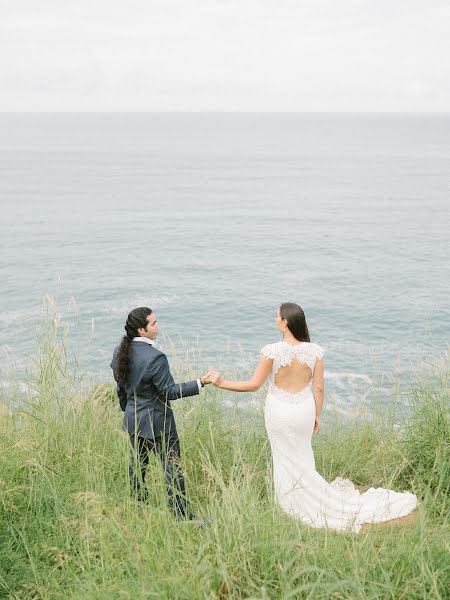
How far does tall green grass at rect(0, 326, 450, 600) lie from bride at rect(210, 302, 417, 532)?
300mm

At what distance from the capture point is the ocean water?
110 feet

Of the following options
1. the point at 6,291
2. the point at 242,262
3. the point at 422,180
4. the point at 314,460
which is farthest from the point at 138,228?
the point at 314,460

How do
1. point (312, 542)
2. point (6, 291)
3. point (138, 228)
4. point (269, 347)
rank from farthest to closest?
point (138, 228), point (6, 291), point (269, 347), point (312, 542)

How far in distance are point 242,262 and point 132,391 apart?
4586 centimetres

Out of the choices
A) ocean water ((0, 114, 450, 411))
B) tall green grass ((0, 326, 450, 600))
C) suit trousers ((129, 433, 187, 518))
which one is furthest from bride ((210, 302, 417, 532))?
ocean water ((0, 114, 450, 411))

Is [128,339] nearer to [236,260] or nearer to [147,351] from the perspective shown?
[147,351]

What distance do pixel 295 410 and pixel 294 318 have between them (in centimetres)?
97

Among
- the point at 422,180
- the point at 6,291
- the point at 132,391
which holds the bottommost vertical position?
the point at 6,291

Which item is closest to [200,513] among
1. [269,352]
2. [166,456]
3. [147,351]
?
[166,456]

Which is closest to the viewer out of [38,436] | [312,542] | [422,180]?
[312,542]

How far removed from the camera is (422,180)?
3688 inches

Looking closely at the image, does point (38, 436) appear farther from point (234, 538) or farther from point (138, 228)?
point (138, 228)

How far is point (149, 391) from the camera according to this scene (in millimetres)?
5906

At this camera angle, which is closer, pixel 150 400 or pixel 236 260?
pixel 150 400
